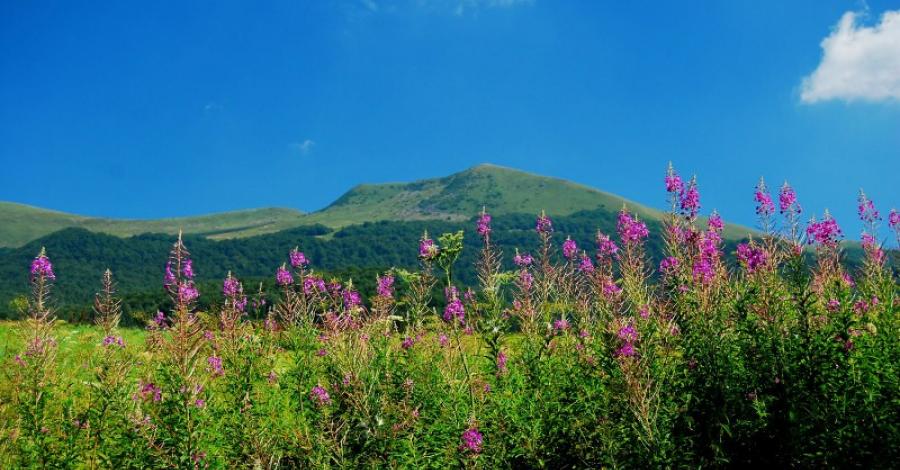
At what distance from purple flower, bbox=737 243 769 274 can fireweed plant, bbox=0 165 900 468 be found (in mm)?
36

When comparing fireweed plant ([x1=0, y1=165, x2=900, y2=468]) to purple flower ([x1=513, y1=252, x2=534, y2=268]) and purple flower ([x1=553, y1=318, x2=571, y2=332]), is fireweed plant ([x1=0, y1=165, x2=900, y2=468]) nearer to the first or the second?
purple flower ([x1=553, y1=318, x2=571, y2=332])

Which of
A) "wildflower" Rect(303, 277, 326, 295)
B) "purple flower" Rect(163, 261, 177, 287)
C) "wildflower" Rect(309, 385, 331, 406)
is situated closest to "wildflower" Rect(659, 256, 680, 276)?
"wildflower" Rect(309, 385, 331, 406)

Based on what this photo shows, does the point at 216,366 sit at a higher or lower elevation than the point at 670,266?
lower

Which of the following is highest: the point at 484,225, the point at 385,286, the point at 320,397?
the point at 484,225

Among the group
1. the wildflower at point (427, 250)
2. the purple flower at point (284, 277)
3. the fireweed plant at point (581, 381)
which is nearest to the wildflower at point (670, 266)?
the fireweed plant at point (581, 381)

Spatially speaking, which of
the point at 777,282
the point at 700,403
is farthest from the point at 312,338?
the point at 777,282

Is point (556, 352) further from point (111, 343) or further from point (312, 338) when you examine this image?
point (111, 343)

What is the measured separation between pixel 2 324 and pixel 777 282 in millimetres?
24728

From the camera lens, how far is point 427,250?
25.3ft

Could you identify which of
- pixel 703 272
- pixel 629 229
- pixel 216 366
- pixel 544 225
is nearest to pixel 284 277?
pixel 216 366

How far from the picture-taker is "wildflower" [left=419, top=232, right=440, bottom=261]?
25.0 feet

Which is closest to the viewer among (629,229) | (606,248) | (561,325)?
(629,229)

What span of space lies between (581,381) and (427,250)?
2527mm

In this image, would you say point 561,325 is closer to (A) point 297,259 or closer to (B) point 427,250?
(B) point 427,250
